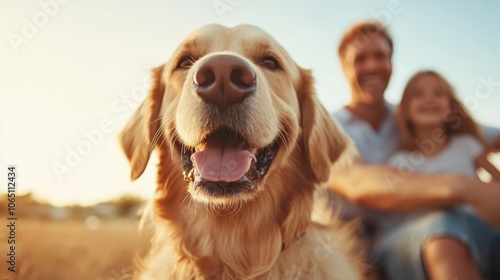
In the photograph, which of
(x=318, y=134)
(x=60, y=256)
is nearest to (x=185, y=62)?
(x=318, y=134)

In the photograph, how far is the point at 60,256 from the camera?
14.6ft

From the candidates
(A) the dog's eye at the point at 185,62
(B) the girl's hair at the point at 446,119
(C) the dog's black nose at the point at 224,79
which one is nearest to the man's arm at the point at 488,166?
(B) the girl's hair at the point at 446,119

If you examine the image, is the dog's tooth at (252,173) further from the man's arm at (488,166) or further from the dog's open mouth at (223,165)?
the man's arm at (488,166)

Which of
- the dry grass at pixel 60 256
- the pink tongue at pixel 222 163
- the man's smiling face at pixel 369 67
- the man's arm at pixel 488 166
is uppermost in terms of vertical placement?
the pink tongue at pixel 222 163

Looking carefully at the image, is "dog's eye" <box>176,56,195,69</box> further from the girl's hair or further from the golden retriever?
the girl's hair

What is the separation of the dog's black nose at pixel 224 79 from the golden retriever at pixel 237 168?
18 millimetres

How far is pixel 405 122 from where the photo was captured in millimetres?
3346

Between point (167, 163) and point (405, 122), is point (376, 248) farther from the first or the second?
point (167, 163)

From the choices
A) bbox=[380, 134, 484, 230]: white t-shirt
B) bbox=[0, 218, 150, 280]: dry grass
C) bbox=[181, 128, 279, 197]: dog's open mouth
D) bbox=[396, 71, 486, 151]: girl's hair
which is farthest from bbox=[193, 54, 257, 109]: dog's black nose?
bbox=[396, 71, 486, 151]: girl's hair

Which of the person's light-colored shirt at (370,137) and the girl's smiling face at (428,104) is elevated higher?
the girl's smiling face at (428,104)

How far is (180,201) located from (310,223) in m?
0.69

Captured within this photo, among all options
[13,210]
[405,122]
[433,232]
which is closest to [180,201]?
[13,210]

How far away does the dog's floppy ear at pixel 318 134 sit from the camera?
2381 millimetres

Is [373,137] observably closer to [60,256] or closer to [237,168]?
[237,168]
